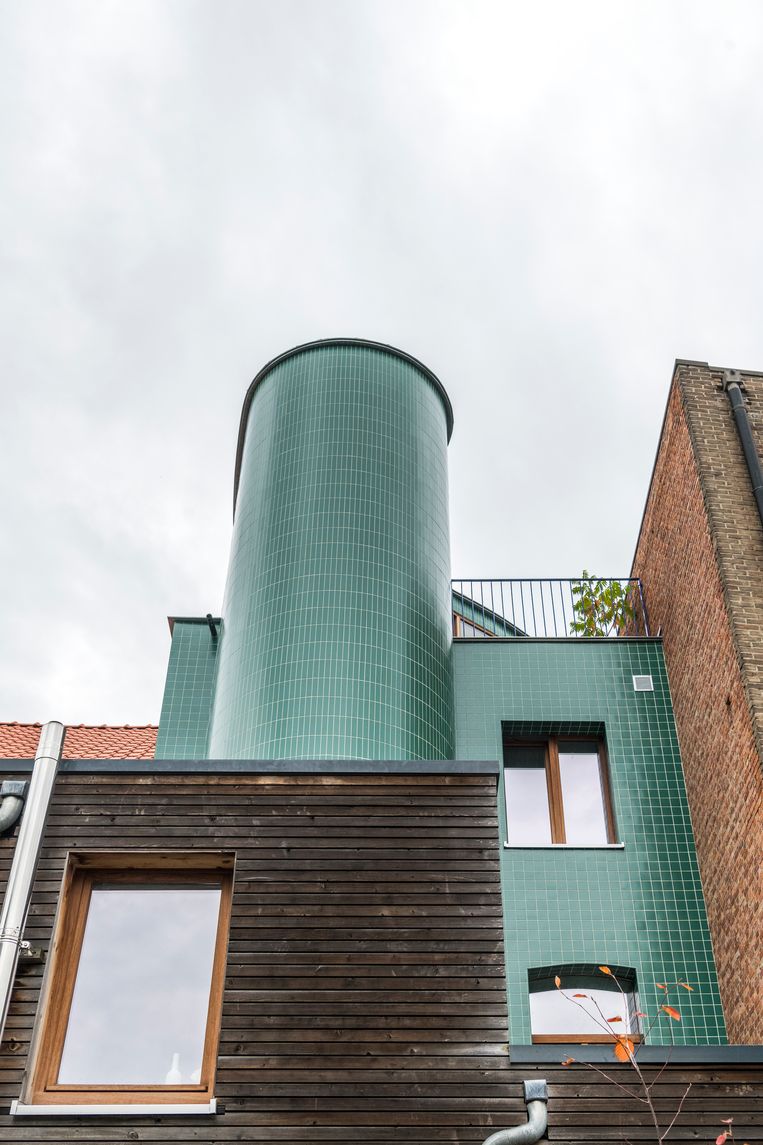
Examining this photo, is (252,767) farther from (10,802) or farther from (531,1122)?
(531,1122)

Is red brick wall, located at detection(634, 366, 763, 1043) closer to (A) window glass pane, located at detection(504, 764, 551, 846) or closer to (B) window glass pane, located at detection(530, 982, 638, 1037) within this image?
(B) window glass pane, located at detection(530, 982, 638, 1037)

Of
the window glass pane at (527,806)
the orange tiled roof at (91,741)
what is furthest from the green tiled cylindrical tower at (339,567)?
the orange tiled roof at (91,741)

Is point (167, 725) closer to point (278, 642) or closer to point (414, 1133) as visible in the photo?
point (278, 642)

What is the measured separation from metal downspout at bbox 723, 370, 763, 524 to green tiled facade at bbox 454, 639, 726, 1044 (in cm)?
259

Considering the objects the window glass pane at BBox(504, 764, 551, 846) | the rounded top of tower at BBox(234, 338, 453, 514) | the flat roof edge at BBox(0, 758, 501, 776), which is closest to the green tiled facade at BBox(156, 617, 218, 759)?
the rounded top of tower at BBox(234, 338, 453, 514)

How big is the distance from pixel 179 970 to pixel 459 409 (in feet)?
33.3

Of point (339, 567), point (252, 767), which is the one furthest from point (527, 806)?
point (252, 767)

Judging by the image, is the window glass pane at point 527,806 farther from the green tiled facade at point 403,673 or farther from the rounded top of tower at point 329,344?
the rounded top of tower at point 329,344

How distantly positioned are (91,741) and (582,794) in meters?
6.20

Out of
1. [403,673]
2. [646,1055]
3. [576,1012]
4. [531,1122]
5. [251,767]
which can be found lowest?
[531,1122]

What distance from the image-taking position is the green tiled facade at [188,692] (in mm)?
11859

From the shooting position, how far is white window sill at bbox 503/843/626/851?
33.7ft

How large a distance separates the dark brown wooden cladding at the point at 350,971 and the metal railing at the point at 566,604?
6.53 m

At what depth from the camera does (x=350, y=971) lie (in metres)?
6.15
